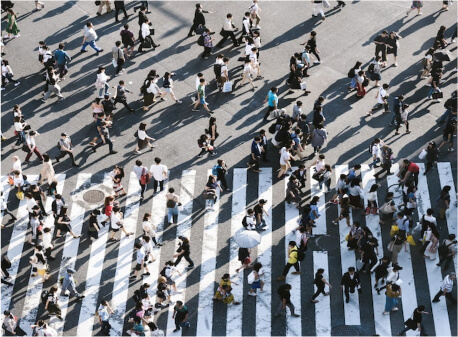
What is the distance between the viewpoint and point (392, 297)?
2366cm

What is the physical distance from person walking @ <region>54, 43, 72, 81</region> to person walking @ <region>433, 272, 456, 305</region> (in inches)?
682

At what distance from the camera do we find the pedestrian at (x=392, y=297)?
23.5m

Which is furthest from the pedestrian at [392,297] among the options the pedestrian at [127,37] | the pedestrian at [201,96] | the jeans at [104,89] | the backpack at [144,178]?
the pedestrian at [127,37]

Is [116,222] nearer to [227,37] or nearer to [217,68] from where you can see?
[217,68]

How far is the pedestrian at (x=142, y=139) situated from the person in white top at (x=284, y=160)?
4.77 m

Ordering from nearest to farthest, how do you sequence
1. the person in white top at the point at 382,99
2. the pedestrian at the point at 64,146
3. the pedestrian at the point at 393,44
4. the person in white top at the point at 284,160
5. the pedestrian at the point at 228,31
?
the person in white top at the point at 284,160 < the pedestrian at the point at 64,146 < the person in white top at the point at 382,99 < the pedestrian at the point at 393,44 < the pedestrian at the point at 228,31

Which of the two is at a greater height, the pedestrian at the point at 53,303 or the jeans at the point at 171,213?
the jeans at the point at 171,213

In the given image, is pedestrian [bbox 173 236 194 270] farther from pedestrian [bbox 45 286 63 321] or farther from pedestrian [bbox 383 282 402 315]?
pedestrian [bbox 383 282 402 315]

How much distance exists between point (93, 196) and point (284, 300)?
8141mm

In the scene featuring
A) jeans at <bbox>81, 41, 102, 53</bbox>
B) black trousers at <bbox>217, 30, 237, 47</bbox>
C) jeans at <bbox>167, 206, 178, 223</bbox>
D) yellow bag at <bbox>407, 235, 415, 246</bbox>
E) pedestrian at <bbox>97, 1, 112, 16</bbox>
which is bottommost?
yellow bag at <bbox>407, 235, 415, 246</bbox>

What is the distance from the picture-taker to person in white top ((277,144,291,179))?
28.3 metres

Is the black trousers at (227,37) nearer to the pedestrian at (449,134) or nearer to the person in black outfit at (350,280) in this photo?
the pedestrian at (449,134)

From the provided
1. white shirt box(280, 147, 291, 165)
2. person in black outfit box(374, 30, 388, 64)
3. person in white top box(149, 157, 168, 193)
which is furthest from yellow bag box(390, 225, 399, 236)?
person in black outfit box(374, 30, 388, 64)

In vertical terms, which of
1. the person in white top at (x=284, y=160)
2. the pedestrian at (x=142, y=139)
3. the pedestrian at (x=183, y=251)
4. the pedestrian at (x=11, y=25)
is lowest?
the pedestrian at (x=183, y=251)
